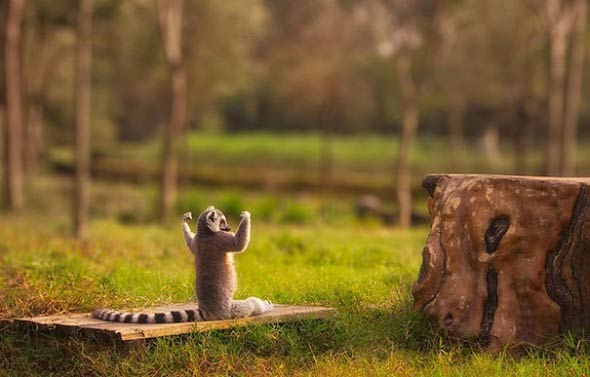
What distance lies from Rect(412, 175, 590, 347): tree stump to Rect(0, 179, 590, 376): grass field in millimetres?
215

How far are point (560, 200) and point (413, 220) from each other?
2286cm

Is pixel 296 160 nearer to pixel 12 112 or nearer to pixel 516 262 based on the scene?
pixel 12 112

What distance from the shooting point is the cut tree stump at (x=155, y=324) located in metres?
8.20

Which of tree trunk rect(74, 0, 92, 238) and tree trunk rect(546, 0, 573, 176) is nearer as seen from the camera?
tree trunk rect(74, 0, 92, 238)

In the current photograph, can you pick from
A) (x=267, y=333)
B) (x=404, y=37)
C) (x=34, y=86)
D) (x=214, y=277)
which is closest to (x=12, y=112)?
(x=404, y=37)

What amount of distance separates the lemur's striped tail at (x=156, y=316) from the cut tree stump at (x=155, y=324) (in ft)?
0.20

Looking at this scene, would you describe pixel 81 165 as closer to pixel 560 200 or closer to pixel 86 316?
pixel 86 316

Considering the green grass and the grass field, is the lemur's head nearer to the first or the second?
the grass field

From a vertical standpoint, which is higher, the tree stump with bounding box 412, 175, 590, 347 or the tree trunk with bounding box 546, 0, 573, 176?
the tree trunk with bounding box 546, 0, 573, 176

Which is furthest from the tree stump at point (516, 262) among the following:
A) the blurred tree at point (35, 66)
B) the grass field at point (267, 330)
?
the blurred tree at point (35, 66)

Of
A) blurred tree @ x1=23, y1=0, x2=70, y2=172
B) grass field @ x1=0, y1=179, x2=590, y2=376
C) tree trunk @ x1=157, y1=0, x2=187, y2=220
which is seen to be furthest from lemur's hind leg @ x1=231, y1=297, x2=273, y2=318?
blurred tree @ x1=23, y1=0, x2=70, y2=172

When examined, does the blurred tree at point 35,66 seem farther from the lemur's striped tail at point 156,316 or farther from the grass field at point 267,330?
the lemur's striped tail at point 156,316

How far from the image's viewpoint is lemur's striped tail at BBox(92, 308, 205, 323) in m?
8.52

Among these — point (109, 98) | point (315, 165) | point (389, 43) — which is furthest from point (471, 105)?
point (389, 43)
